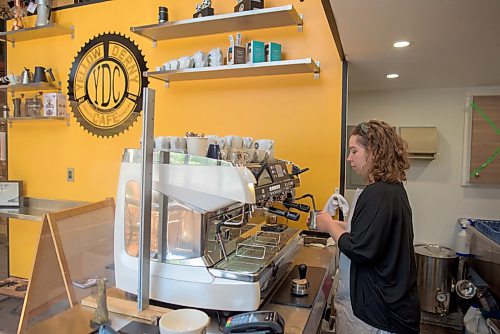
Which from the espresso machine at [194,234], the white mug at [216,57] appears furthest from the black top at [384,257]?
the white mug at [216,57]

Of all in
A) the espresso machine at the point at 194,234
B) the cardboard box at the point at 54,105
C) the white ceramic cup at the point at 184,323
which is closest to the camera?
the white ceramic cup at the point at 184,323

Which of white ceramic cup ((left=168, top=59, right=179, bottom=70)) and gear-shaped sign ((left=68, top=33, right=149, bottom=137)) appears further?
gear-shaped sign ((left=68, top=33, right=149, bottom=137))

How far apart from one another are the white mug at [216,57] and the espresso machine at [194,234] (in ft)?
4.19

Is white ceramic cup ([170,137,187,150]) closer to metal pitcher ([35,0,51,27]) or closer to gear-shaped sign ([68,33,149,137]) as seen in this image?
gear-shaped sign ([68,33,149,137])

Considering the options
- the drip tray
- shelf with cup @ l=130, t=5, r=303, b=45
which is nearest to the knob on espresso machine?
the drip tray

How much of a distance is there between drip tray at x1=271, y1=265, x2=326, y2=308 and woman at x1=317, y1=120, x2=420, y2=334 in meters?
0.16

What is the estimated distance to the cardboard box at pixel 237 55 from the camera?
7.73 feet

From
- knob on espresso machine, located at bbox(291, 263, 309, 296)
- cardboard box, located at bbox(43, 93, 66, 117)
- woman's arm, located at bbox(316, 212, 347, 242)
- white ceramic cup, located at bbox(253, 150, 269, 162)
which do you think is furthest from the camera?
cardboard box, located at bbox(43, 93, 66, 117)

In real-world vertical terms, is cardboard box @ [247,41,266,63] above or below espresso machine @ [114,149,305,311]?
above

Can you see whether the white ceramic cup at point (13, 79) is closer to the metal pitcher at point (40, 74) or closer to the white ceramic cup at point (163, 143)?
the metal pitcher at point (40, 74)

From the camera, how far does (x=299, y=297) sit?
1.38 m

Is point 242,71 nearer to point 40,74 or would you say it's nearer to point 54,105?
point 54,105

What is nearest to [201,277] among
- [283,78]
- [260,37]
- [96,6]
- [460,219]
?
[283,78]

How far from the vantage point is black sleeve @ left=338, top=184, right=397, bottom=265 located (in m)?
1.33
